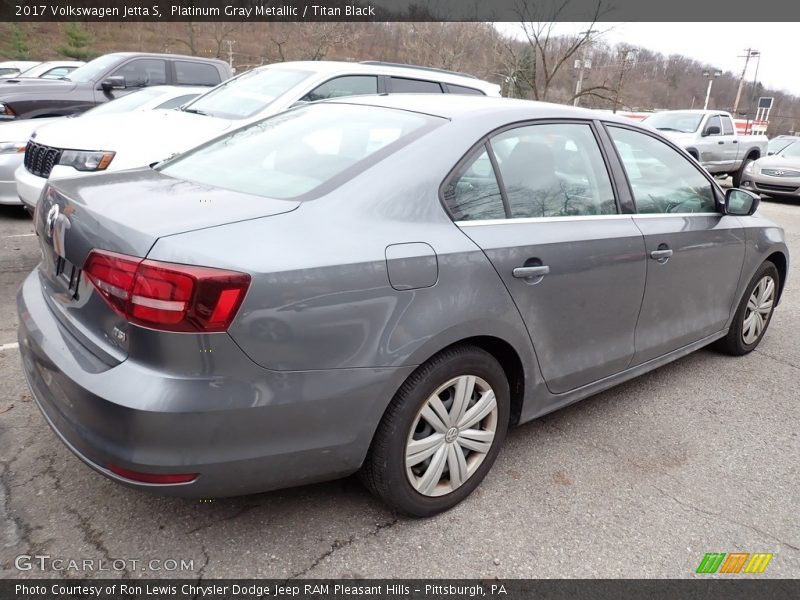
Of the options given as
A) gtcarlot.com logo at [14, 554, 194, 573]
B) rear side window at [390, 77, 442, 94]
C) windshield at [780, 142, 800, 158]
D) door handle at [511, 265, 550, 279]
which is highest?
rear side window at [390, 77, 442, 94]

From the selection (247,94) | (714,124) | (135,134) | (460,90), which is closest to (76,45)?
(714,124)

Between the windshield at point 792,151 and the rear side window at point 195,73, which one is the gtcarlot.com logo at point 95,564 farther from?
the windshield at point 792,151

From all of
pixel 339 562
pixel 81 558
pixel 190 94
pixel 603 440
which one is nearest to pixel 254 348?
pixel 339 562

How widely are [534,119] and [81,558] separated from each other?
2517mm

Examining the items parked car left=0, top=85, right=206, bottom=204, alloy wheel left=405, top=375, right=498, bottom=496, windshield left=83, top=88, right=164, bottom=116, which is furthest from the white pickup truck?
alloy wheel left=405, top=375, right=498, bottom=496

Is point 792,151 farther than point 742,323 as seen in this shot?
Yes

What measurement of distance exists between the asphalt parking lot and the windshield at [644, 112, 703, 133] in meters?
12.6

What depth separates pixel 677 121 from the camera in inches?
575

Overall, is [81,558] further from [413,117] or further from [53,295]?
[413,117]

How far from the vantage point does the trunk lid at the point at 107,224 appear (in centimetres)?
192

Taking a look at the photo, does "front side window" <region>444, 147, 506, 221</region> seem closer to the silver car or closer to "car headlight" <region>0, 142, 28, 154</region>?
the silver car

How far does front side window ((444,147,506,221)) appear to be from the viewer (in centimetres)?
239

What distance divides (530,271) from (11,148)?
630cm
